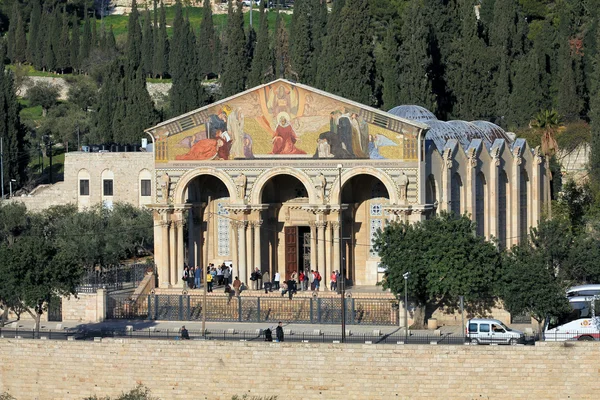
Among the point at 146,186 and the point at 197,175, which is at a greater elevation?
the point at 146,186

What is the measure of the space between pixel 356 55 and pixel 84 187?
17.0 meters

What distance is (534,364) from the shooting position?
150ft

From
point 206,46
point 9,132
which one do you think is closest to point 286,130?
point 9,132

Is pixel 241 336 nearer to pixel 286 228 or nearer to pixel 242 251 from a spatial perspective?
pixel 242 251

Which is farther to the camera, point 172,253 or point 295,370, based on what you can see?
point 172,253

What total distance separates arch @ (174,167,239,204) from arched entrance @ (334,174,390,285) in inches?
184

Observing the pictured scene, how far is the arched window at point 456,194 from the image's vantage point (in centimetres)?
6029

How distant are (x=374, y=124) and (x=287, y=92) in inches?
151

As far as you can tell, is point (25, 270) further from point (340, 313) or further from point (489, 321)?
point (489, 321)

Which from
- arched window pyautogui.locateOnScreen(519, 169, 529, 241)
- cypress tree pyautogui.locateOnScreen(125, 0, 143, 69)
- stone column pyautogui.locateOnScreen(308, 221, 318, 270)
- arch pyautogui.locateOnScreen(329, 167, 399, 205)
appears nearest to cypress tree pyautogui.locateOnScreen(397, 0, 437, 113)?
arched window pyautogui.locateOnScreen(519, 169, 529, 241)

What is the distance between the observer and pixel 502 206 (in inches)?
2576

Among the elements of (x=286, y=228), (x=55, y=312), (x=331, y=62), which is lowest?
(x=55, y=312)

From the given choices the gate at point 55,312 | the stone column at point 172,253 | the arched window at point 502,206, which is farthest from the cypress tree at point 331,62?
the gate at point 55,312

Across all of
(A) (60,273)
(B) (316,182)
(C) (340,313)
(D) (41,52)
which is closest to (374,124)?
(B) (316,182)
